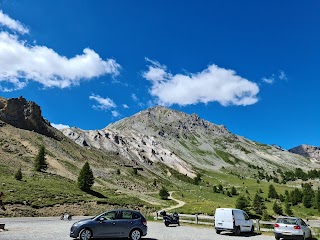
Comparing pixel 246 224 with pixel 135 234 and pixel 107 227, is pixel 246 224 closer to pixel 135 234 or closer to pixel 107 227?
pixel 135 234

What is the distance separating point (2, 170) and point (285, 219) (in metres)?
79.1

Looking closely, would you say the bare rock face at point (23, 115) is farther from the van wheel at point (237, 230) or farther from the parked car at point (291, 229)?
the parked car at point (291, 229)

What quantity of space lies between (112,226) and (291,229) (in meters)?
15.1

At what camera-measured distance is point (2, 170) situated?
85250mm

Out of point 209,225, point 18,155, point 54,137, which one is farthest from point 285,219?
point 54,137

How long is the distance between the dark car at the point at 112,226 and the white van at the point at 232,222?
9522mm

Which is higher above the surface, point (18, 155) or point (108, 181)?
point (18, 155)

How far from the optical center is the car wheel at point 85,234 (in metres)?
22.1

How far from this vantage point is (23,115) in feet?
513

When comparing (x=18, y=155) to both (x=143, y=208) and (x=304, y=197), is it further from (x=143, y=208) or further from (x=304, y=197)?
(x=304, y=197)

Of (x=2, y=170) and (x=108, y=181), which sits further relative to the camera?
(x=108, y=181)

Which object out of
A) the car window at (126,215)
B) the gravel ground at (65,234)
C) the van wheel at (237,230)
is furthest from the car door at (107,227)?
the van wheel at (237,230)

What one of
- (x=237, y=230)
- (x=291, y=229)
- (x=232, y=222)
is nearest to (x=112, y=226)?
(x=232, y=222)

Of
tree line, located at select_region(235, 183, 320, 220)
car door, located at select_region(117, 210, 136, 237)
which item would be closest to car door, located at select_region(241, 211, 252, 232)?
car door, located at select_region(117, 210, 136, 237)
